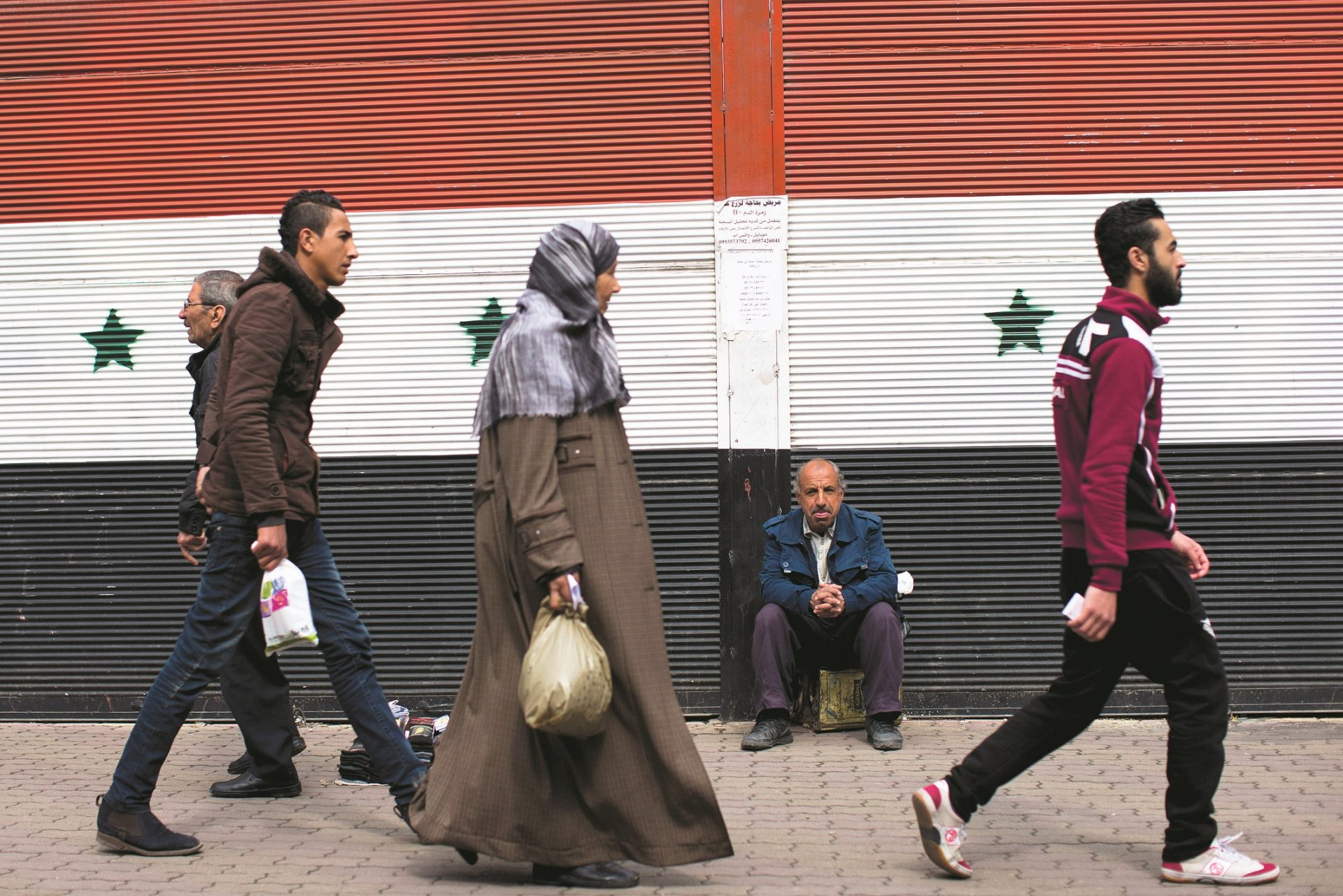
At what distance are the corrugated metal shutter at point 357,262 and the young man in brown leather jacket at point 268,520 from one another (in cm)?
178

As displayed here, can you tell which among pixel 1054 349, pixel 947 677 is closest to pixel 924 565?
pixel 947 677

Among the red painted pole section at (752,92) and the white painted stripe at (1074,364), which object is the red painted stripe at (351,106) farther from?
the white painted stripe at (1074,364)

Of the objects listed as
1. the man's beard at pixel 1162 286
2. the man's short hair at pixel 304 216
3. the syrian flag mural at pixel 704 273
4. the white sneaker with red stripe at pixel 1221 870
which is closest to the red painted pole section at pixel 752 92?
the syrian flag mural at pixel 704 273

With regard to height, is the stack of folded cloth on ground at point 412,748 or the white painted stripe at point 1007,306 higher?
the white painted stripe at point 1007,306

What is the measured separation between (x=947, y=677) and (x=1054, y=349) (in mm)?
1568

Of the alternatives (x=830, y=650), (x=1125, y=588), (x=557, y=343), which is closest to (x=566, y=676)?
(x=557, y=343)

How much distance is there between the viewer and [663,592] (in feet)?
21.1

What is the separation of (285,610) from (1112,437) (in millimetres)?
2518

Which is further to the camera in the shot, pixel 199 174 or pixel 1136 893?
pixel 199 174

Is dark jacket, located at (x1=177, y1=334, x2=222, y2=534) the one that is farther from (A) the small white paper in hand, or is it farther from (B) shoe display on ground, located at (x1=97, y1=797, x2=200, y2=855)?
(A) the small white paper in hand

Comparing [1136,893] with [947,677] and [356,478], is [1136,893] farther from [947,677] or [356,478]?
[356,478]

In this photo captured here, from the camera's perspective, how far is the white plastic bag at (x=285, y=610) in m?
4.34

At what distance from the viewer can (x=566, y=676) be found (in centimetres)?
380

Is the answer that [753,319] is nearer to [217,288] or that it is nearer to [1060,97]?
[1060,97]
